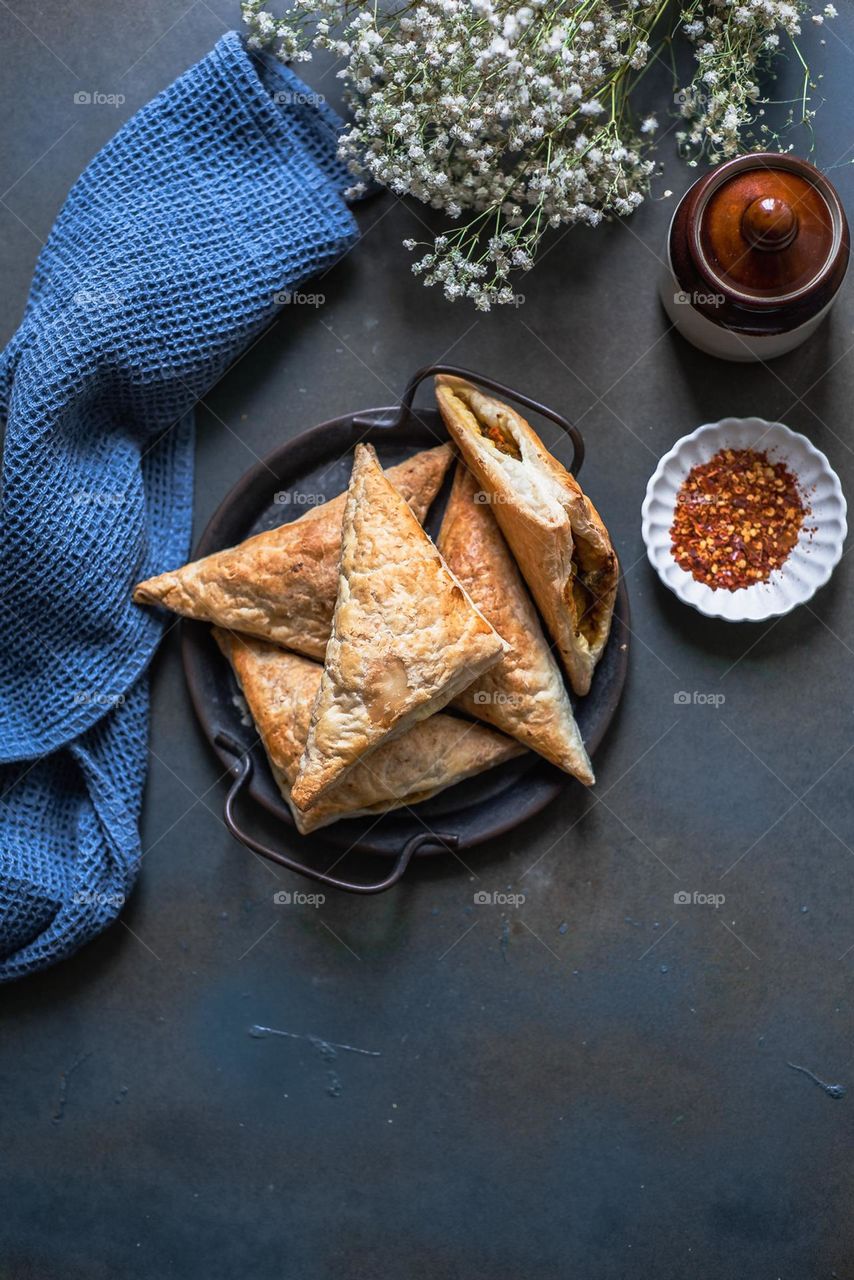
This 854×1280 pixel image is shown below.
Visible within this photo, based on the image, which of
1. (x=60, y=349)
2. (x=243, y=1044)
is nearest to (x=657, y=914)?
(x=243, y=1044)

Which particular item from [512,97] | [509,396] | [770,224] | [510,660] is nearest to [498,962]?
[510,660]

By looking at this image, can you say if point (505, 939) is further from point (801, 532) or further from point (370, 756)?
point (801, 532)

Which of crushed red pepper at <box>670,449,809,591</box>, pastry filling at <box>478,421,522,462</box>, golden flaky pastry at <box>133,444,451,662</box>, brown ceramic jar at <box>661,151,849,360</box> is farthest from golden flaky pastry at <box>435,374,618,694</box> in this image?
brown ceramic jar at <box>661,151,849,360</box>

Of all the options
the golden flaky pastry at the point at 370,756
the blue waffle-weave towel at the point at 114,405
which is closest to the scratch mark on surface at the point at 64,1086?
the blue waffle-weave towel at the point at 114,405

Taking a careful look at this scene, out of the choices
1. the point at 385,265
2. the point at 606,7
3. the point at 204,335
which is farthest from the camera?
the point at 385,265

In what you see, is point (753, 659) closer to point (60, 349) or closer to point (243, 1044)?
point (243, 1044)

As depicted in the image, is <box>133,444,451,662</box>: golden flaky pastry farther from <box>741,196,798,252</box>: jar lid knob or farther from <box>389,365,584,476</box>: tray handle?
<box>741,196,798,252</box>: jar lid knob
